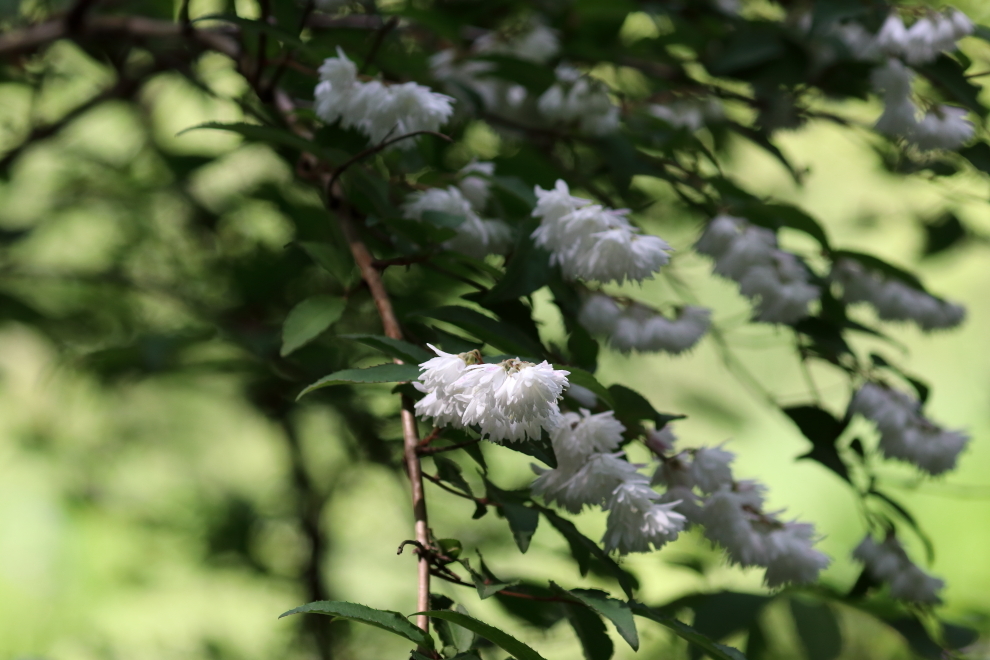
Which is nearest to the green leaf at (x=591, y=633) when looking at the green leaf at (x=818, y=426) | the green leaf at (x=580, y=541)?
the green leaf at (x=580, y=541)

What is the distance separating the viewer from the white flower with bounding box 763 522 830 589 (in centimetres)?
45

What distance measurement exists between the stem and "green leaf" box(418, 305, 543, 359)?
0.02 m

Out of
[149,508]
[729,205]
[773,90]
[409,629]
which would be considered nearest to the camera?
[409,629]

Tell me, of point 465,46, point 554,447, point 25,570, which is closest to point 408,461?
point 554,447

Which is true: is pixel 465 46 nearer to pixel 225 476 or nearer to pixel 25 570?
pixel 225 476

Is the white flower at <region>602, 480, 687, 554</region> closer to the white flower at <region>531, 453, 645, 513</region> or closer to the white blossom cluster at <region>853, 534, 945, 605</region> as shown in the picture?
the white flower at <region>531, 453, 645, 513</region>

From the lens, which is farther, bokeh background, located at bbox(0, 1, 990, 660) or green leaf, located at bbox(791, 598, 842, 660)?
bokeh background, located at bbox(0, 1, 990, 660)

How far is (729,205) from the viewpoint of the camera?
60 centimetres

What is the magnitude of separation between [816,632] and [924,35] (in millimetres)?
444

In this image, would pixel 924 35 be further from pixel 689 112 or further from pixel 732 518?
pixel 732 518

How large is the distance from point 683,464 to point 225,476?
56.9 inches

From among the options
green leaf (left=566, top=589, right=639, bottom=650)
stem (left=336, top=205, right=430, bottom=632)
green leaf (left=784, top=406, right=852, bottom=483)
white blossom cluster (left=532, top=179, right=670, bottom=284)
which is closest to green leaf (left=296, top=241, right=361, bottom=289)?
stem (left=336, top=205, right=430, bottom=632)

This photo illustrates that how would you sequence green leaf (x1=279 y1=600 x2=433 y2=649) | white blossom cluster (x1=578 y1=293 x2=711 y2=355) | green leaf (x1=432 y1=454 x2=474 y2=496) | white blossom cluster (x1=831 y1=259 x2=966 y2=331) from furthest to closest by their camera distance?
white blossom cluster (x1=831 y1=259 x2=966 y2=331) < white blossom cluster (x1=578 y1=293 x2=711 y2=355) < green leaf (x1=432 y1=454 x2=474 y2=496) < green leaf (x1=279 y1=600 x2=433 y2=649)

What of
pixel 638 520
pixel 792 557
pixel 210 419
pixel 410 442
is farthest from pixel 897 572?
pixel 210 419
